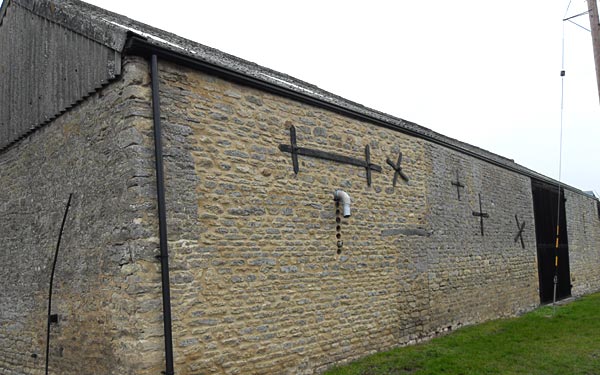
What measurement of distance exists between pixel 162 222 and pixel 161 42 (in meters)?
2.25

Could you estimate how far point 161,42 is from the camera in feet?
21.0

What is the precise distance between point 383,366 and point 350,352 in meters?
0.72

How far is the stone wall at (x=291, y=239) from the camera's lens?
255 inches

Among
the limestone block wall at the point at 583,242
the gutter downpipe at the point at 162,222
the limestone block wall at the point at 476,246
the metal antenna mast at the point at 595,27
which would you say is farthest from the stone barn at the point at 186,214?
the limestone block wall at the point at 583,242

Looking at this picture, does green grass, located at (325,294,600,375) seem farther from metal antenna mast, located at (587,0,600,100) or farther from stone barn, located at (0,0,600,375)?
metal antenna mast, located at (587,0,600,100)

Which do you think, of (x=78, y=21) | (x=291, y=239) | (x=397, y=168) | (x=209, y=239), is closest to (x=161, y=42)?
(x=78, y=21)

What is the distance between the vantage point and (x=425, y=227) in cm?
1094

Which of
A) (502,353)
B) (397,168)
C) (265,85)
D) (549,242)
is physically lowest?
(502,353)

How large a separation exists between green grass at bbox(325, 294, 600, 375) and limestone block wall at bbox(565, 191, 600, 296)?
8.43 m

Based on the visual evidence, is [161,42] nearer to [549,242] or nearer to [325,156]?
[325,156]

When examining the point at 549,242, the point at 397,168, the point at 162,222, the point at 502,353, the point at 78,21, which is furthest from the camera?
the point at 549,242

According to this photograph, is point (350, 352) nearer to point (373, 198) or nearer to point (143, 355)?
point (373, 198)

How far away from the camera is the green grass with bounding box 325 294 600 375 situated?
7.78m

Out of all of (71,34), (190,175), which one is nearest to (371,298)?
(190,175)
